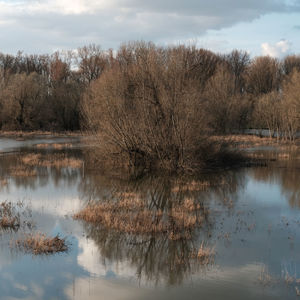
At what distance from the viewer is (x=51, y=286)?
7.39 metres

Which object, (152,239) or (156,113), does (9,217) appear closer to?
(152,239)

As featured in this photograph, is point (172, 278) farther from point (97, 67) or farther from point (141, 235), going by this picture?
point (97, 67)

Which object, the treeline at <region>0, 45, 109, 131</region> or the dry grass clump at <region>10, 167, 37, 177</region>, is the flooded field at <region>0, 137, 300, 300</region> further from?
the treeline at <region>0, 45, 109, 131</region>

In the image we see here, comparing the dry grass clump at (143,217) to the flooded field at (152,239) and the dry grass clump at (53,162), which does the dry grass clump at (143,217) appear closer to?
the flooded field at (152,239)

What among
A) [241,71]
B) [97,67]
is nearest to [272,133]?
[241,71]

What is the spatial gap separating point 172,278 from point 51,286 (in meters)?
2.25

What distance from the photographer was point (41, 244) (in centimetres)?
896

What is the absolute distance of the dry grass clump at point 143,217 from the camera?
10266 mm

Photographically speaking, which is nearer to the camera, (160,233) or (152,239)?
(152,239)

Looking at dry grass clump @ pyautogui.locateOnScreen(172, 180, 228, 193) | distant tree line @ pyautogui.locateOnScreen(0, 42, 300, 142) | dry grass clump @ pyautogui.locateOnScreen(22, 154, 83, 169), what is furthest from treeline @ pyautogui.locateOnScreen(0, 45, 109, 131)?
dry grass clump @ pyautogui.locateOnScreen(172, 180, 228, 193)

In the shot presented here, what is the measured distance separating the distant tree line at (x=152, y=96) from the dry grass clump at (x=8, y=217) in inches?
348

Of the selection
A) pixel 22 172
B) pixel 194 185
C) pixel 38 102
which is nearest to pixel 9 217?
pixel 194 185

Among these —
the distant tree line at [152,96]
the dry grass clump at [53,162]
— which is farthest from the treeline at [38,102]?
the dry grass clump at [53,162]

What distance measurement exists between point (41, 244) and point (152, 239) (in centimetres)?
256
